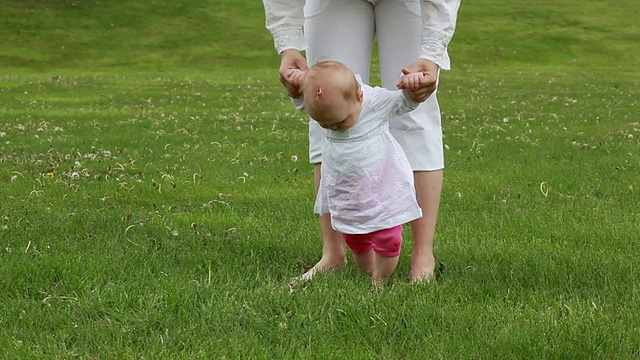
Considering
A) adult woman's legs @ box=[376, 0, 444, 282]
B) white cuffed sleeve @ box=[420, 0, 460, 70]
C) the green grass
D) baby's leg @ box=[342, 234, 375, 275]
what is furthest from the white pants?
the green grass

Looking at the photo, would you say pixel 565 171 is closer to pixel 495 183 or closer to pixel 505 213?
pixel 495 183

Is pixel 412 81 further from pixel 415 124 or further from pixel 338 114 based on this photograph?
pixel 415 124

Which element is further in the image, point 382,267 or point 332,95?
point 382,267

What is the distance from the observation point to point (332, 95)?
398 cm

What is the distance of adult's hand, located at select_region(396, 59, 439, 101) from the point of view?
13.2 ft

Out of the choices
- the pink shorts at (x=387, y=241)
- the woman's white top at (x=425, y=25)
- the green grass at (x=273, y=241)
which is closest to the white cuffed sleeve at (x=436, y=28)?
the woman's white top at (x=425, y=25)

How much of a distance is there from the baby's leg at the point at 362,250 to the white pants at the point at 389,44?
1.60 ft

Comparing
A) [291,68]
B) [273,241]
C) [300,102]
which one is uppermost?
[291,68]

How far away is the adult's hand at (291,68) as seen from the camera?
14.0 ft

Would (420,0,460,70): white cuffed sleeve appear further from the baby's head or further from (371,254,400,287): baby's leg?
(371,254,400,287): baby's leg

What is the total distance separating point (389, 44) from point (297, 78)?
599mm

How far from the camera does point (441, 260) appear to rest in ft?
15.6

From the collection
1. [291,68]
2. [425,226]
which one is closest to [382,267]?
[425,226]

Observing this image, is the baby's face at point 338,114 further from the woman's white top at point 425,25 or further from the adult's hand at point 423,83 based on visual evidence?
the woman's white top at point 425,25
